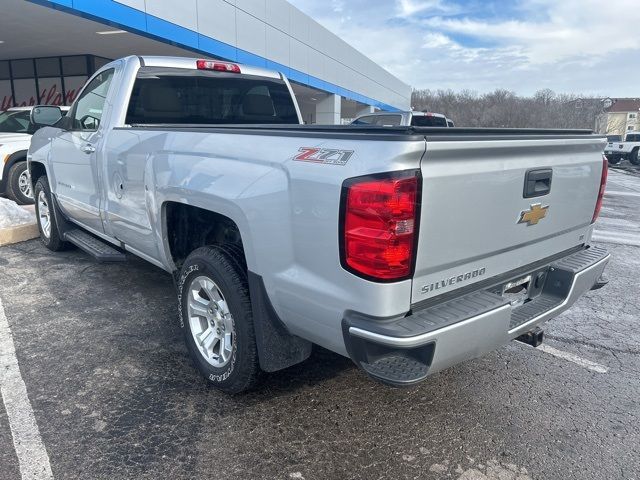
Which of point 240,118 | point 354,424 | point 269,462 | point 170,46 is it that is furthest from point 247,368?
point 170,46

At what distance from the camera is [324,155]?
7.24 ft

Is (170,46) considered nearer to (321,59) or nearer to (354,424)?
(321,59)

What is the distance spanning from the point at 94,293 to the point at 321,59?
24596 mm

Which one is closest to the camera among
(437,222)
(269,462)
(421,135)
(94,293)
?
(421,135)

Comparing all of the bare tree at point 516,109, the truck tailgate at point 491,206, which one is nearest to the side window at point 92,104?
the truck tailgate at point 491,206

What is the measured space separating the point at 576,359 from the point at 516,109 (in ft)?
261

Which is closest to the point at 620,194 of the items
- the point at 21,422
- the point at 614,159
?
the point at 21,422

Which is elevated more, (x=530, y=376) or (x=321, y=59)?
(x=321, y=59)

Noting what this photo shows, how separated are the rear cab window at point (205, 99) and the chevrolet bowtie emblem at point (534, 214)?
3029 millimetres

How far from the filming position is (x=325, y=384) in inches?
127

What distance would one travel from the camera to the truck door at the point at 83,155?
14.2 feet

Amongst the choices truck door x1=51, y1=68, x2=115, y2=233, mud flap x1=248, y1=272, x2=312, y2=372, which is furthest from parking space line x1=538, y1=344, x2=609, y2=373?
truck door x1=51, y1=68, x2=115, y2=233

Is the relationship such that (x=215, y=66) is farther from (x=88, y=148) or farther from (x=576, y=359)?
(x=576, y=359)

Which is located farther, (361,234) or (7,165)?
(7,165)
